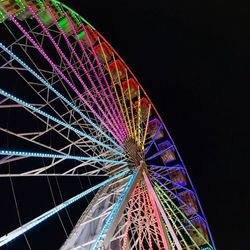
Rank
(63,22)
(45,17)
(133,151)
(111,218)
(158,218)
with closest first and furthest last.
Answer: (111,218) < (158,218) < (45,17) < (133,151) < (63,22)

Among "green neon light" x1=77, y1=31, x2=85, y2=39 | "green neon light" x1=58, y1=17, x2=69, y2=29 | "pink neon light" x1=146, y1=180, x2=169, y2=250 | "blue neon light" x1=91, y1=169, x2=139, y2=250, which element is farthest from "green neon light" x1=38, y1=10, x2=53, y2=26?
"pink neon light" x1=146, y1=180, x2=169, y2=250

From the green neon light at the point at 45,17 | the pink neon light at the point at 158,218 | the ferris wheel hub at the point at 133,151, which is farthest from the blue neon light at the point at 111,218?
the green neon light at the point at 45,17

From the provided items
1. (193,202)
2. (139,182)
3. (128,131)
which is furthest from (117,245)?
(193,202)

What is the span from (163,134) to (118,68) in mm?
3654

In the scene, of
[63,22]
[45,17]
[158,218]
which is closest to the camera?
[158,218]

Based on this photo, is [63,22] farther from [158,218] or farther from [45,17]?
[158,218]

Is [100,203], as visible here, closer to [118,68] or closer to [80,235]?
[80,235]

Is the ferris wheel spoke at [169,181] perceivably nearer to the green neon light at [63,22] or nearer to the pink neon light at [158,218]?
the pink neon light at [158,218]

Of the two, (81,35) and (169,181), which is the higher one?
(81,35)

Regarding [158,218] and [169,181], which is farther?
[169,181]

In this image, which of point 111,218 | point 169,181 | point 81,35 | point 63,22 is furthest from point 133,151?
point 63,22

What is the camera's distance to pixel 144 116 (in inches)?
633

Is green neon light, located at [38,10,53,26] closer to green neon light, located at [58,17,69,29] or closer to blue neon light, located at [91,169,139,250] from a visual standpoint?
green neon light, located at [58,17,69,29]

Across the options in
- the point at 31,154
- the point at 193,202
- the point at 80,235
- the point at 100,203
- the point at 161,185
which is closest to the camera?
the point at 31,154
